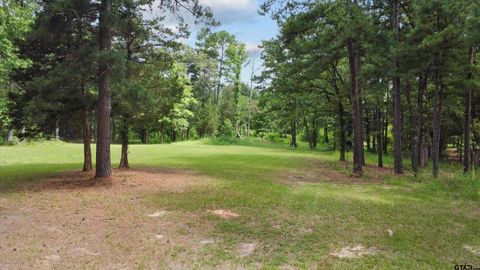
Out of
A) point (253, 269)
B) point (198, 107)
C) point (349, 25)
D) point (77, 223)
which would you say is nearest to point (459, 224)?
point (253, 269)

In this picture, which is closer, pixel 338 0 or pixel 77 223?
pixel 77 223

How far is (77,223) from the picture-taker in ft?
20.5

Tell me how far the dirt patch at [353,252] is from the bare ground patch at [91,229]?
1.84 metres

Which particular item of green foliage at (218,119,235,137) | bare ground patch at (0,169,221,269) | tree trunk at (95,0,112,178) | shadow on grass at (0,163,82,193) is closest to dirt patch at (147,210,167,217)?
bare ground patch at (0,169,221,269)

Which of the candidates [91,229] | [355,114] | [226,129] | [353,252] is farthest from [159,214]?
[226,129]

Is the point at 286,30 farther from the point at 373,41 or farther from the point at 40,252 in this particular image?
the point at 40,252

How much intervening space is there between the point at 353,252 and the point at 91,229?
12.7 feet

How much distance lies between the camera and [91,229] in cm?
589

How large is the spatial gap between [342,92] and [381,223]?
12.3 meters

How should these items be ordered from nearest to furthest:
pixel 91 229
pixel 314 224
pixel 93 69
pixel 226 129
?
1. pixel 91 229
2. pixel 314 224
3. pixel 93 69
4. pixel 226 129

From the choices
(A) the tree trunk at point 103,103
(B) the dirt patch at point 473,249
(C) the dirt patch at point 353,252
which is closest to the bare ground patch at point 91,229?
(A) the tree trunk at point 103,103

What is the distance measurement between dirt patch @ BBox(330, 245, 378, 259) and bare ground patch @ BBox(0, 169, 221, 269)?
1845 mm

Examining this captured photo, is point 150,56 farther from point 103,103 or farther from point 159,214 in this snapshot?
point 159,214

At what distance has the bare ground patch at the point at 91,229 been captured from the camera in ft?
15.1
